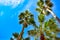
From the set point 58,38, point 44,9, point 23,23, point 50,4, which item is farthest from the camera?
point 23,23

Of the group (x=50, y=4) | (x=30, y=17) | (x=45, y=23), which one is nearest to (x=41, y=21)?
(x=45, y=23)

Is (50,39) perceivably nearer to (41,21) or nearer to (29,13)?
(41,21)

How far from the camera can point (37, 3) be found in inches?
1278

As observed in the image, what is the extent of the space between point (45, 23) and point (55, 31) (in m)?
1.86

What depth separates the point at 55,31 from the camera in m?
27.8

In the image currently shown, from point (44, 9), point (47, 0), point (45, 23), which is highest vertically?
point (47, 0)

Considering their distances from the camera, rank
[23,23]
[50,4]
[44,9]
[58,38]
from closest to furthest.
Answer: [58,38]
[44,9]
[50,4]
[23,23]

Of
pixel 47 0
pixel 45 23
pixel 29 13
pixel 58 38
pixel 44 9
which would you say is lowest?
pixel 58 38

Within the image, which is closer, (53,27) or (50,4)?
(53,27)

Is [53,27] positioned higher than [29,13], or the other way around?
[29,13]

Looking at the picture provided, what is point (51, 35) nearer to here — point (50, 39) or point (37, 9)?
point (50, 39)

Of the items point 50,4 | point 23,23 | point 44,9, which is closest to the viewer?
point 44,9

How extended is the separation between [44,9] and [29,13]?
809cm

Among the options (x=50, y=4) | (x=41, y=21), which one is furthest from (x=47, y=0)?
(x=41, y=21)
